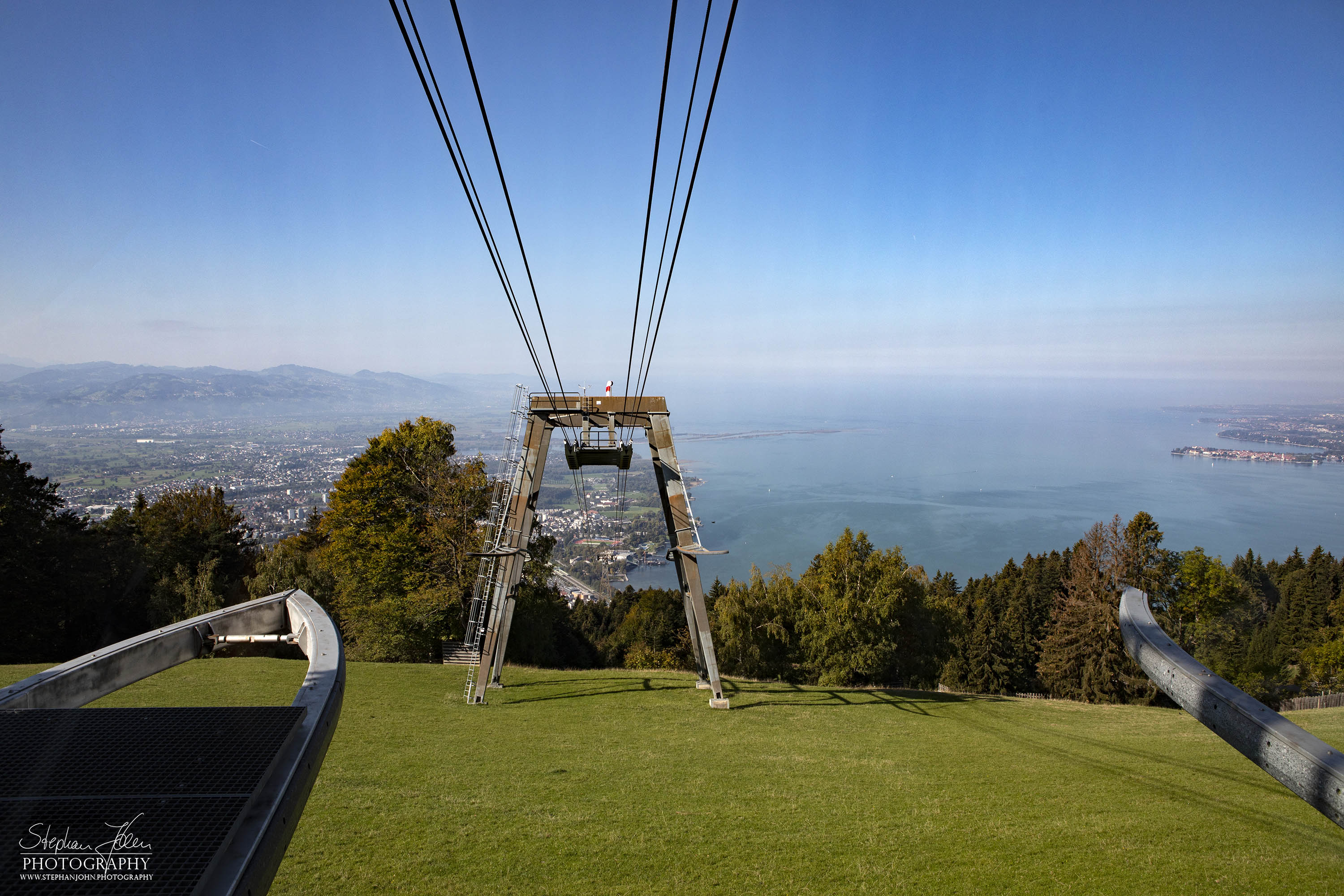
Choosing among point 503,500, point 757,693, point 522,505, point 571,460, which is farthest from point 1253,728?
point 757,693

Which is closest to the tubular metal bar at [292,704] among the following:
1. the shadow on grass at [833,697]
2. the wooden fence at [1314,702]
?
the shadow on grass at [833,697]

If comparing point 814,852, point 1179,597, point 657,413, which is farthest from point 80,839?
point 1179,597

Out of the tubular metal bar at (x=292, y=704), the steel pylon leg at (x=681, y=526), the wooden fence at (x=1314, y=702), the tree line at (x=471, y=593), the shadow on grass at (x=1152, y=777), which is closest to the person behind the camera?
the tubular metal bar at (x=292, y=704)

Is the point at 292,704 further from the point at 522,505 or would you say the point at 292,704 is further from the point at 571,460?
the point at 571,460

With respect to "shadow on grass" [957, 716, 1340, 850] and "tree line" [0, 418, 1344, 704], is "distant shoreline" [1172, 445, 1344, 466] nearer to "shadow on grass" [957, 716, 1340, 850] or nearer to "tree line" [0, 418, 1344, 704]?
"tree line" [0, 418, 1344, 704]

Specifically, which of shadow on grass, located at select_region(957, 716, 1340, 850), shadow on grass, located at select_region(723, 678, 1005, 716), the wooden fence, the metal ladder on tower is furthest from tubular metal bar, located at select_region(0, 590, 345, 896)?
the wooden fence

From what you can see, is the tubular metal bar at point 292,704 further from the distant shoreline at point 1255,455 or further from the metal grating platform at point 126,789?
the distant shoreline at point 1255,455
